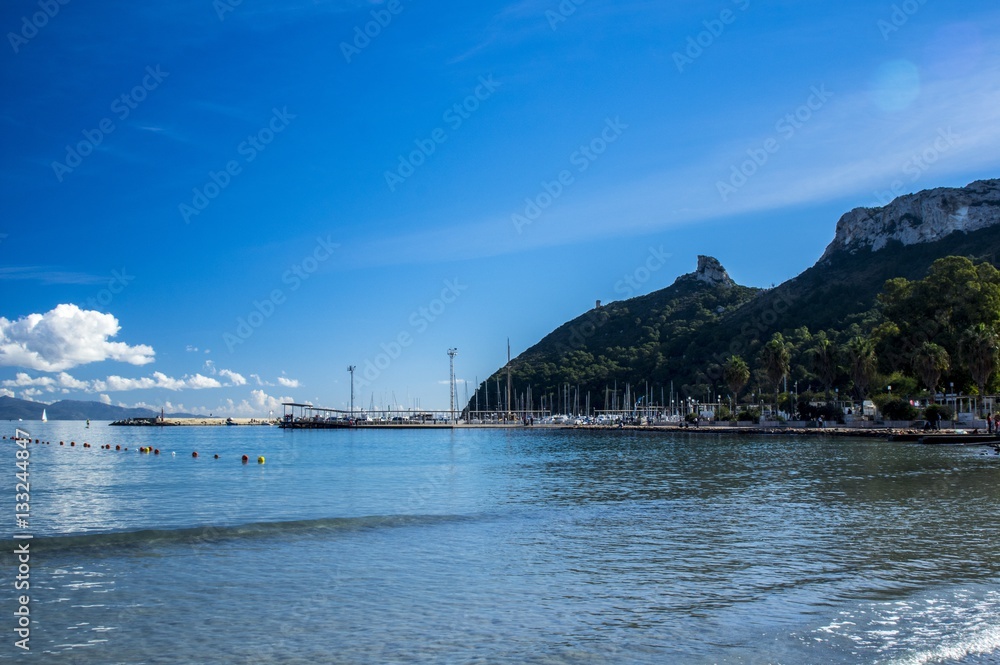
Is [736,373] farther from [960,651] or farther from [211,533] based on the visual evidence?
[960,651]

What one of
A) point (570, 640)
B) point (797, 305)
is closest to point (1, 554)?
point (570, 640)

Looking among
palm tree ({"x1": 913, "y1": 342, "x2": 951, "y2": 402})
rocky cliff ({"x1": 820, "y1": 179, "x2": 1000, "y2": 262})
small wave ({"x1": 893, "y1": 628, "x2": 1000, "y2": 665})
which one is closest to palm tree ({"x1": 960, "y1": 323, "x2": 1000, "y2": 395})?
palm tree ({"x1": 913, "y1": 342, "x2": 951, "y2": 402})

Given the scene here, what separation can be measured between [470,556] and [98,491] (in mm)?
24479

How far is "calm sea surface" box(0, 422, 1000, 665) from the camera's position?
10648 mm

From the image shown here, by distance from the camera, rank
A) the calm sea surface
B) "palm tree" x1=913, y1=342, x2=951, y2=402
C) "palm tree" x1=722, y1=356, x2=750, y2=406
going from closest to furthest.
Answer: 1. the calm sea surface
2. "palm tree" x1=913, y1=342, x2=951, y2=402
3. "palm tree" x1=722, y1=356, x2=750, y2=406

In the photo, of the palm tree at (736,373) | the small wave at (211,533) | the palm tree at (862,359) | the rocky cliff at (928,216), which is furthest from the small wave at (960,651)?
the rocky cliff at (928,216)

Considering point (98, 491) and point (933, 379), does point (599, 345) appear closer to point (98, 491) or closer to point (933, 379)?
point (933, 379)

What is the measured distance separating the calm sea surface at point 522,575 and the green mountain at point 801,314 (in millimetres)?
106125

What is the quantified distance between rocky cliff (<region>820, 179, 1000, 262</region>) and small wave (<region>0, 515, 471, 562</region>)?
15065cm

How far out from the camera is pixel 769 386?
13662 cm

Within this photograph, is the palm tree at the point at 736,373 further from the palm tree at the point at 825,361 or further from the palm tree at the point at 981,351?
the palm tree at the point at 981,351

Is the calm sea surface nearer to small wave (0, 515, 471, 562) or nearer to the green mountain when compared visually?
small wave (0, 515, 471, 562)

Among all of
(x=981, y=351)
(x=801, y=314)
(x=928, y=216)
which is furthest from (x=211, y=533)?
(x=928, y=216)

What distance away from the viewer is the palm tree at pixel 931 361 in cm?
6581
